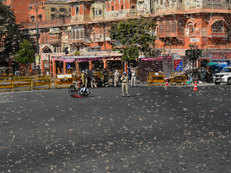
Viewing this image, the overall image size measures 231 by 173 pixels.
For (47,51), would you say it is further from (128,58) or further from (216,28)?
(216,28)

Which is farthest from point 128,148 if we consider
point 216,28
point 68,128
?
point 216,28

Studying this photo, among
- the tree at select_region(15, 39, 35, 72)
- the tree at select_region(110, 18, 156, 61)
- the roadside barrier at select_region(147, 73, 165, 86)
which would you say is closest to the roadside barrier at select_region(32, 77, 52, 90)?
the roadside barrier at select_region(147, 73, 165, 86)

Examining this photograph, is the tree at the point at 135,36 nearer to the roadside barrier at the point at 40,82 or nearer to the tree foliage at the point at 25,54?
the roadside barrier at the point at 40,82

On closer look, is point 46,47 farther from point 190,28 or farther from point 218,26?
point 218,26

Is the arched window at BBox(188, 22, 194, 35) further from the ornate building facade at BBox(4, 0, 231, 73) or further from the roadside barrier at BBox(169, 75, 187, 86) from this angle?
the roadside barrier at BBox(169, 75, 187, 86)

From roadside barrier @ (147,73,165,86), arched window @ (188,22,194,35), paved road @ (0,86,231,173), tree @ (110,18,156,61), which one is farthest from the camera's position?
arched window @ (188,22,194,35)

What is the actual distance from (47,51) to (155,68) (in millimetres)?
25984

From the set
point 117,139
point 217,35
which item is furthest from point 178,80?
point 117,139

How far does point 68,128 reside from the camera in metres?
14.6

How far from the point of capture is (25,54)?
62875 mm

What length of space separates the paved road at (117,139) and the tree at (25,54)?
4241cm

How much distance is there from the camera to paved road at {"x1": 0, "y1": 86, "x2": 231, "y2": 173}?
925 centimetres

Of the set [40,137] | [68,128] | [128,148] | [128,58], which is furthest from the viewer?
[128,58]

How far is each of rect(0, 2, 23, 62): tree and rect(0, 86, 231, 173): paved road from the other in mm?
41250
